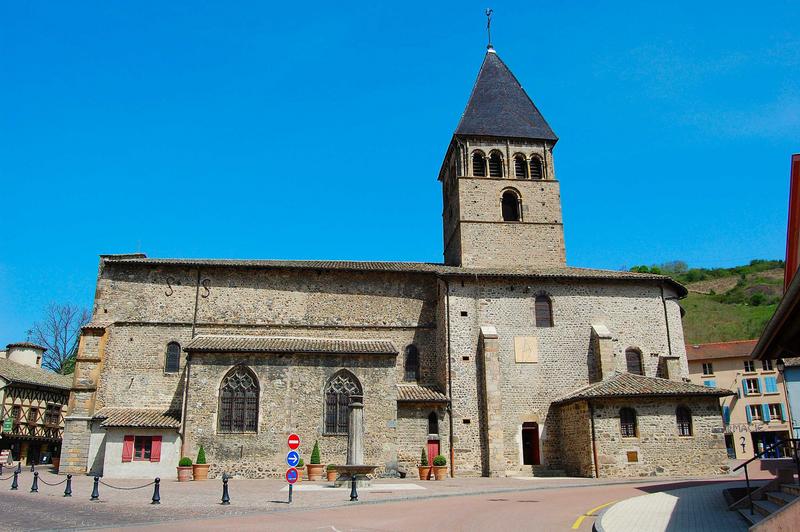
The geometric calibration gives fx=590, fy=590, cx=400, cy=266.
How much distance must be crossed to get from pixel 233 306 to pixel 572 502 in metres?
18.7

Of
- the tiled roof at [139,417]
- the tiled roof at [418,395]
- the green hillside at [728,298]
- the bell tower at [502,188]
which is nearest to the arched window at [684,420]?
the tiled roof at [418,395]

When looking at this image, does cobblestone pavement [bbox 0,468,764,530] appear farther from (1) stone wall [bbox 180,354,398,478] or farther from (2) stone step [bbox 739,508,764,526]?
(2) stone step [bbox 739,508,764,526]

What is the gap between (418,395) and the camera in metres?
26.4

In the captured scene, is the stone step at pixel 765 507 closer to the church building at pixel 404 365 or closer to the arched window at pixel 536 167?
the church building at pixel 404 365

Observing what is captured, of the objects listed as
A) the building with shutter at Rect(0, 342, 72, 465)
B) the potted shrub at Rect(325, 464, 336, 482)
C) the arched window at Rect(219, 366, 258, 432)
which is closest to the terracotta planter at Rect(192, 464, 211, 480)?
the arched window at Rect(219, 366, 258, 432)

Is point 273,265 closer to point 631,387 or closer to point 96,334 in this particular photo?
point 96,334

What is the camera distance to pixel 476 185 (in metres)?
33.1

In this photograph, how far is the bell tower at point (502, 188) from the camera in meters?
32.1

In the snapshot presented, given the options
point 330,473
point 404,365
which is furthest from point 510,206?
point 330,473

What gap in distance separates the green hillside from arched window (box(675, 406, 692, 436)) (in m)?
52.5

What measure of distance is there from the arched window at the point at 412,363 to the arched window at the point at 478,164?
36.7ft

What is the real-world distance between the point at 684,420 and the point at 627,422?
2.43m

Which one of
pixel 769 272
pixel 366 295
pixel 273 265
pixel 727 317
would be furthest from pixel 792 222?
pixel 769 272

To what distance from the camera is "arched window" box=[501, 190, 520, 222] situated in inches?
1317
